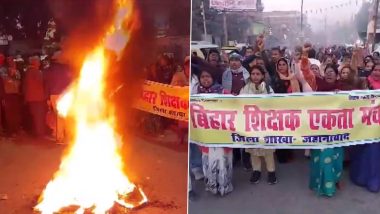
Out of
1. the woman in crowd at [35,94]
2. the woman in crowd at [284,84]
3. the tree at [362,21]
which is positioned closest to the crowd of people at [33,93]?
the woman in crowd at [35,94]

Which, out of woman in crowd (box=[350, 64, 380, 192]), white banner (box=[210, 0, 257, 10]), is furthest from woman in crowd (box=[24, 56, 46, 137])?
white banner (box=[210, 0, 257, 10])

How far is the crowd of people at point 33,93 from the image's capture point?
2162 mm

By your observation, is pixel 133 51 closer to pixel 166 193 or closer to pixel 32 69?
pixel 32 69

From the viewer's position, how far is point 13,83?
2.19 meters

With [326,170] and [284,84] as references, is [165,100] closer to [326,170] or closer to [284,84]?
[326,170]

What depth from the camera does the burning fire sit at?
2.16m

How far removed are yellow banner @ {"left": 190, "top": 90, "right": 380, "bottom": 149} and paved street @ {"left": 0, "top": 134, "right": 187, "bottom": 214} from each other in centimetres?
98

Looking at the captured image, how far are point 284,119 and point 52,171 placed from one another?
1.79m

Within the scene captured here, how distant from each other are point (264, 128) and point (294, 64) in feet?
5.52

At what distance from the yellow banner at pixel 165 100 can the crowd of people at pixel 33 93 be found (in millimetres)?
389

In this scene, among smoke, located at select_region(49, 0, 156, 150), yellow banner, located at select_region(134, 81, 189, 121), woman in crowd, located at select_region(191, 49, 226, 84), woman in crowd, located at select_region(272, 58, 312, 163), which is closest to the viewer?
smoke, located at select_region(49, 0, 156, 150)

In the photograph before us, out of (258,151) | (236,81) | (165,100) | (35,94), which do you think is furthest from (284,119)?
(35,94)

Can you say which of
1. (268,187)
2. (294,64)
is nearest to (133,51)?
(268,187)

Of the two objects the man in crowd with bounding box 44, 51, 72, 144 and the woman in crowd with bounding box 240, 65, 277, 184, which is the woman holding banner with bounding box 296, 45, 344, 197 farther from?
the man in crowd with bounding box 44, 51, 72, 144
